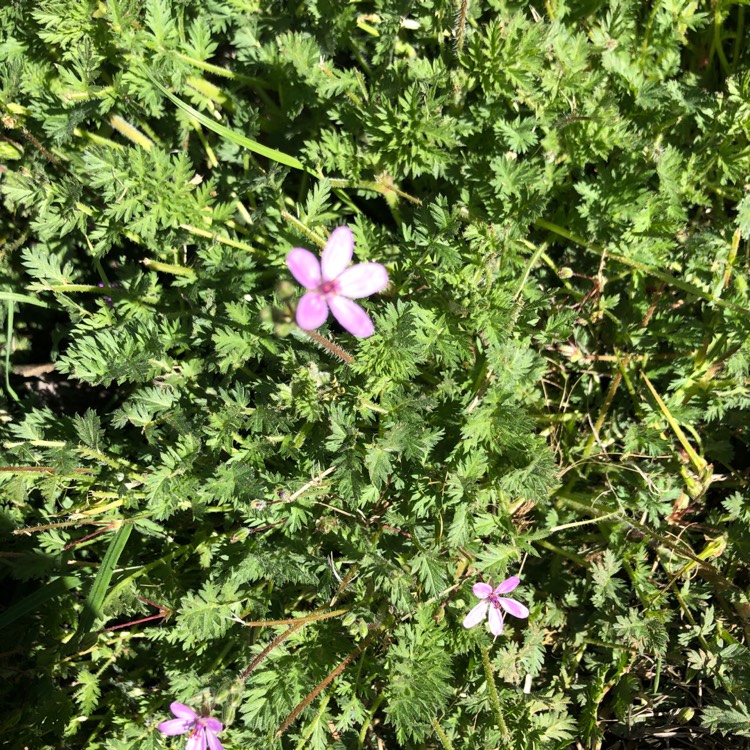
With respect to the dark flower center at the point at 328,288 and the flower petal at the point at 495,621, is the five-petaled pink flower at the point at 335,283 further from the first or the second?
the flower petal at the point at 495,621

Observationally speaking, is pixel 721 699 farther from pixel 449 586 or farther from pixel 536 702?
pixel 449 586

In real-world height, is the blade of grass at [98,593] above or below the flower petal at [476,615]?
below

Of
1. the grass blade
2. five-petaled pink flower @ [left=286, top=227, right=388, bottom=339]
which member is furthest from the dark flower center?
the grass blade

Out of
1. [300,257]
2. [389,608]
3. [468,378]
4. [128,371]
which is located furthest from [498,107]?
[389,608]

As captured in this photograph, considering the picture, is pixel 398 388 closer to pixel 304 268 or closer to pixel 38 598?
pixel 304 268

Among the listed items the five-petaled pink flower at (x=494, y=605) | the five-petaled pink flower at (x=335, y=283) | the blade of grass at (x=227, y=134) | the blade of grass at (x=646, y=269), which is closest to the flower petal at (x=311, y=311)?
the five-petaled pink flower at (x=335, y=283)

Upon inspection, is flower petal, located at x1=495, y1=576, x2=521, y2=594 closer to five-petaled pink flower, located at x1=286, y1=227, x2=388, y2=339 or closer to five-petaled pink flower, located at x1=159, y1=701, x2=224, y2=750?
five-petaled pink flower, located at x1=159, y1=701, x2=224, y2=750

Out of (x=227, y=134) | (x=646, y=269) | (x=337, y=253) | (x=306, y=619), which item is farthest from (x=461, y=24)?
(x=306, y=619)
